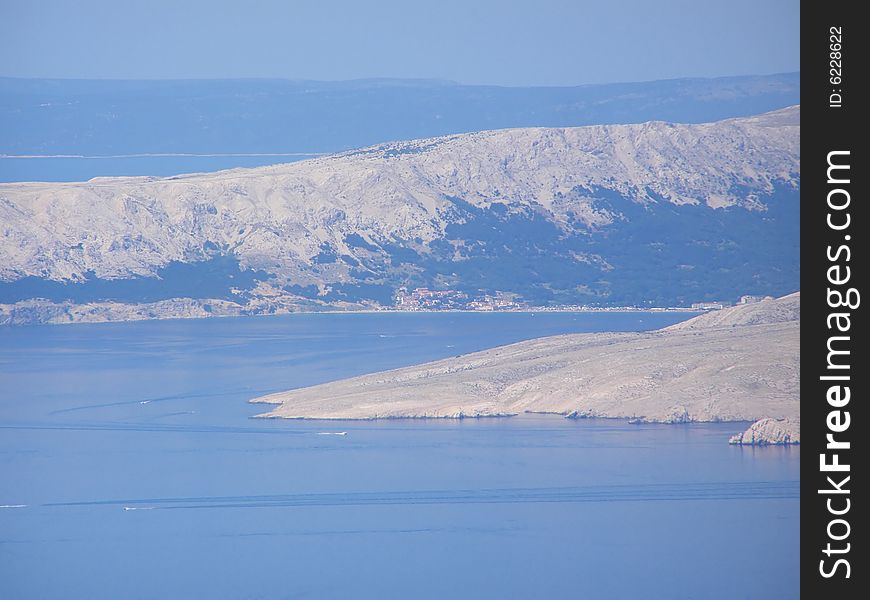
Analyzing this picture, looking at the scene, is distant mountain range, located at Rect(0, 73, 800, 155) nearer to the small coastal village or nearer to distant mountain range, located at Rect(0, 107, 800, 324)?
distant mountain range, located at Rect(0, 107, 800, 324)

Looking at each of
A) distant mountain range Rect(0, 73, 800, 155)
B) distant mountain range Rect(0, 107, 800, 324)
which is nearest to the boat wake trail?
distant mountain range Rect(0, 107, 800, 324)

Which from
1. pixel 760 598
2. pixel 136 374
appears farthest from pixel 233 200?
pixel 760 598

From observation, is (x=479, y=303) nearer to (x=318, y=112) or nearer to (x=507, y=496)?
(x=507, y=496)

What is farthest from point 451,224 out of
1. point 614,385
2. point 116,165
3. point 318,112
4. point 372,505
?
point 318,112

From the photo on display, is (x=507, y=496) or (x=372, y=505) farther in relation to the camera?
(x=507, y=496)

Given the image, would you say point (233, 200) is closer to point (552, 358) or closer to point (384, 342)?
point (384, 342)
